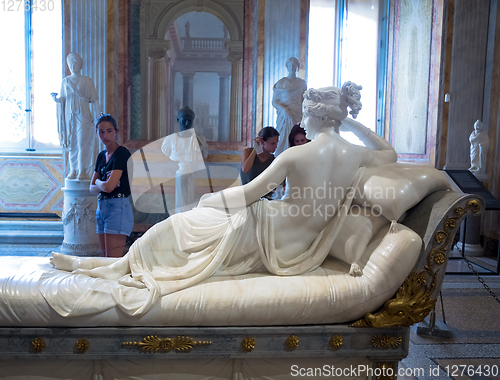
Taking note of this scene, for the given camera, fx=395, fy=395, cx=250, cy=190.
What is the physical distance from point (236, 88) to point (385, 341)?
5.38m

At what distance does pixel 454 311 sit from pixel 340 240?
1832 mm

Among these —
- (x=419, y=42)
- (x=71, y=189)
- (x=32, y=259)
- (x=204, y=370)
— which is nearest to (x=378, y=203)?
(x=204, y=370)

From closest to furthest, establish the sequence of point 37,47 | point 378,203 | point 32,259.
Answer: point 378,203 < point 32,259 < point 37,47

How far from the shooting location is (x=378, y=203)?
75.0 inches

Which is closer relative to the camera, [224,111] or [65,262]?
[65,262]

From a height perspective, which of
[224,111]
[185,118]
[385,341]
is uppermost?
[224,111]

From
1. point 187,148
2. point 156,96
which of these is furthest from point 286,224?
point 156,96

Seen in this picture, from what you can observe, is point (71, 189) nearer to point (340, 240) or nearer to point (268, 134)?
point (268, 134)

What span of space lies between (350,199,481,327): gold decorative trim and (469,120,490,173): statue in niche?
4.37 meters

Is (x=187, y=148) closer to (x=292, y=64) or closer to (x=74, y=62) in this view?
(x=74, y=62)

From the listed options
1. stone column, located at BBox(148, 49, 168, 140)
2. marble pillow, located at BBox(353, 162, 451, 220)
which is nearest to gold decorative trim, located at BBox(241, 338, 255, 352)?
marble pillow, located at BBox(353, 162, 451, 220)

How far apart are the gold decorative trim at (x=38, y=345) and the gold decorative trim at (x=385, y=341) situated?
1464mm

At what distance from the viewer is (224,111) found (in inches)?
258

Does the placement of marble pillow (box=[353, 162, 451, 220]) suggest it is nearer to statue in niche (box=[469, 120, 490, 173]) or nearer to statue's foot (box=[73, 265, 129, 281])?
statue's foot (box=[73, 265, 129, 281])
